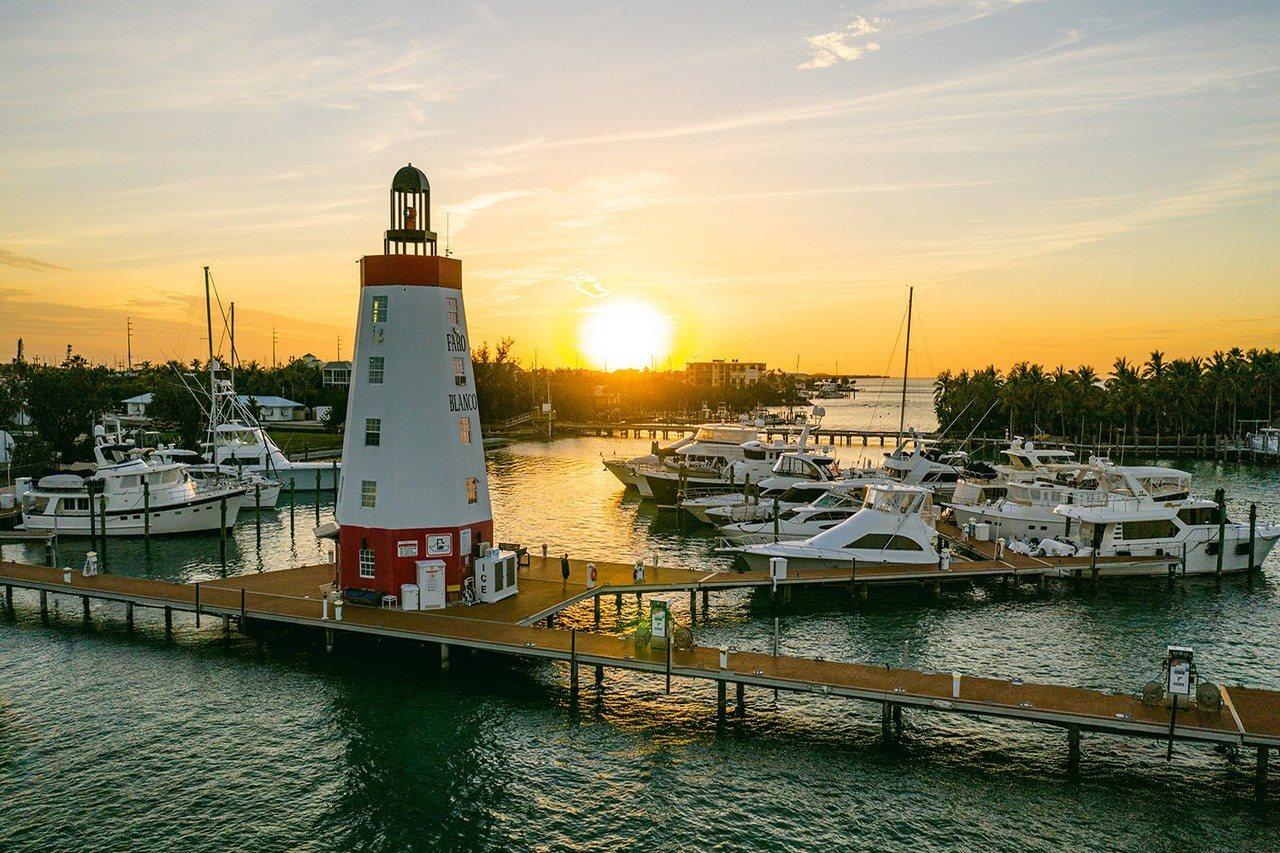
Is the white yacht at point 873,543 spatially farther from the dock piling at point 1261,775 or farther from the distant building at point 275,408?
the distant building at point 275,408

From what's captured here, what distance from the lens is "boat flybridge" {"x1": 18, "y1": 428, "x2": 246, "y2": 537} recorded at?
53.1 m

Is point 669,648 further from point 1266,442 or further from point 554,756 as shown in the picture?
point 1266,442

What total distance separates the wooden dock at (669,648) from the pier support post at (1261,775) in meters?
0.03

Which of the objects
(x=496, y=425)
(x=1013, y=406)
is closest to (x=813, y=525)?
(x=1013, y=406)

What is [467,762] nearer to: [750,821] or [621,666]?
[621,666]

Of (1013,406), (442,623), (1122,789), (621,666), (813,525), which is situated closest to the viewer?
(1122,789)

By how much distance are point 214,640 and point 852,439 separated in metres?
131

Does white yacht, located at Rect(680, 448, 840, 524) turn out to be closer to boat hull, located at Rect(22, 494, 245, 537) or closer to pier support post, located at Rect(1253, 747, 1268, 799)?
boat hull, located at Rect(22, 494, 245, 537)

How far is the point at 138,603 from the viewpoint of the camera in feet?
113

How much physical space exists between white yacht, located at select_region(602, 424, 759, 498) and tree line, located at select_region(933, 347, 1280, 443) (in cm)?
4502

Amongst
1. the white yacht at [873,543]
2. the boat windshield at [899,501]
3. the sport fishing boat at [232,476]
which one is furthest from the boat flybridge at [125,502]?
the boat windshield at [899,501]

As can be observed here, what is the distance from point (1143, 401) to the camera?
4614 inches

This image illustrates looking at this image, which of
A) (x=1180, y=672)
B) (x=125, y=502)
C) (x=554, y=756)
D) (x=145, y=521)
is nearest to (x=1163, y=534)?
(x=1180, y=672)

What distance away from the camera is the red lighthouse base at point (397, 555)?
106 ft
